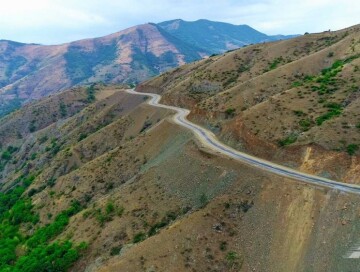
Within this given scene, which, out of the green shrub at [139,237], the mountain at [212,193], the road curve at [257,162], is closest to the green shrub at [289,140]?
the mountain at [212,193]

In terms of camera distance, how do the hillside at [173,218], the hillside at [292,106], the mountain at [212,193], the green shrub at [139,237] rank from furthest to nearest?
the hillside at [292,106], the green shrub at [139,237], the mountain at [212,193], the hillside at [173,218]

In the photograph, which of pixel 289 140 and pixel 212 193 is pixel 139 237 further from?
pixel 289 140

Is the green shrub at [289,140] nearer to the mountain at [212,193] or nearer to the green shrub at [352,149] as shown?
the mountain at [212,193]

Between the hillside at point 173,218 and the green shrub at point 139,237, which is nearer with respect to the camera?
the hillside at point 173,218

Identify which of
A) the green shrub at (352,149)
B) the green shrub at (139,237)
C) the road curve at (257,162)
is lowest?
the green shrub at (139,237)

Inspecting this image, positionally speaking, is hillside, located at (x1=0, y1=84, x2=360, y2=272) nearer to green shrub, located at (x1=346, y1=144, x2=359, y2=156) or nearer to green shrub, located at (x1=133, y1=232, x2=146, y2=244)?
green shrub, located at (x1=133, y1=232, x2=146, y2=244)

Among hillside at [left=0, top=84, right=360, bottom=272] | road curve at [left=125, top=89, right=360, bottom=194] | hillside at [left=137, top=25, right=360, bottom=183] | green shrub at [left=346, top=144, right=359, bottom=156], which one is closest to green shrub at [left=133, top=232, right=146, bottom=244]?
hillside at [left=0, top=84, right=360, bottom=272]

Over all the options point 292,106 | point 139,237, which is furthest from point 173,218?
point 292,106

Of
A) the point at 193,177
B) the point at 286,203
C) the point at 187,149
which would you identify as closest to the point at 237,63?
the point at 187,149
